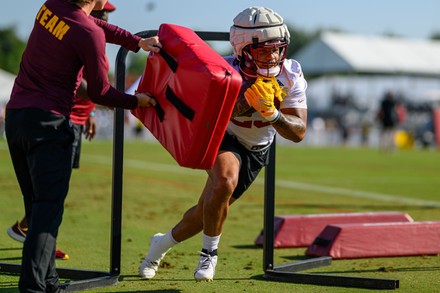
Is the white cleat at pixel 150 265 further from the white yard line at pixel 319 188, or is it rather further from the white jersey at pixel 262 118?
the white yard line at pixel 319 188

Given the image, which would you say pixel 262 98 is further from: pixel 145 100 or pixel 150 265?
pixel 150 265

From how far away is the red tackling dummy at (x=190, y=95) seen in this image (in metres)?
5.12

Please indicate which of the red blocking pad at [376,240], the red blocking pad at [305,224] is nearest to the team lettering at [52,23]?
the red blocking pad at [376,240]

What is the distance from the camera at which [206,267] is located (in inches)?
238

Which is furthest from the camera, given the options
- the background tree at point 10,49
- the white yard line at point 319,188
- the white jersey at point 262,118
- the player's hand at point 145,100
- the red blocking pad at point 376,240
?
the background tree at point 10,49

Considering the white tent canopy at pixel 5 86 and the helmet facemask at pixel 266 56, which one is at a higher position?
the helmet facemask at pixel 266 56

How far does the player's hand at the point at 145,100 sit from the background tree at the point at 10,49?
75307mm

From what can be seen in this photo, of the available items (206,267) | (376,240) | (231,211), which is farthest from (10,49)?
(206,267)

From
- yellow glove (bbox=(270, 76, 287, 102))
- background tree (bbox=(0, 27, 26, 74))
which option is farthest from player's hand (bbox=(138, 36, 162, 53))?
background tree (bbox=(0, 27, 26, 74))

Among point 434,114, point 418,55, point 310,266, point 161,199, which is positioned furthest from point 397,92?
point 310,266

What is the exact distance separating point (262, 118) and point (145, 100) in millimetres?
981

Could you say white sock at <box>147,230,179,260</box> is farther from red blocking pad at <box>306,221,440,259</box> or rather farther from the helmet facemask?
red blocking pad at <box>306,221,440,259</box>

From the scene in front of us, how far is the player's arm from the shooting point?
5.88 meters

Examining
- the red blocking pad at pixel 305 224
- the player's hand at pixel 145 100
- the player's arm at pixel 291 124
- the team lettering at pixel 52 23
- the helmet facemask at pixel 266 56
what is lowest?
the red blocking pad at pixel 305 224
